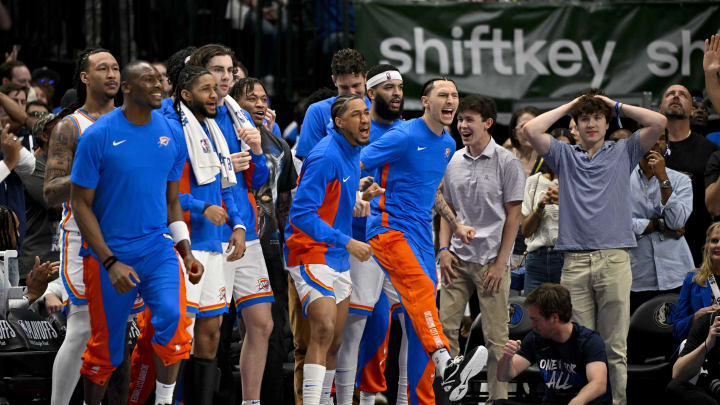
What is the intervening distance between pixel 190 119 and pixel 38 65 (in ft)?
23.2

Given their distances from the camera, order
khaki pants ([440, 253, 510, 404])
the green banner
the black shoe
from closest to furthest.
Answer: the black shoe, khaki pants ([440, 253, 510, 404]), the green banner

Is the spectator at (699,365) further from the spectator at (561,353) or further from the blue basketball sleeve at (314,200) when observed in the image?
the blue basketball sleeve at (314,200)

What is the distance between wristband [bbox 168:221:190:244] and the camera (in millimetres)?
6723

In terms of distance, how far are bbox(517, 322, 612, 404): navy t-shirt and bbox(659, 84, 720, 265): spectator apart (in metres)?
2.60

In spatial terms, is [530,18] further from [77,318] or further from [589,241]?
[77,318]

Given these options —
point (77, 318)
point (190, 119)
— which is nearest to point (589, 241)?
point (190, 119)

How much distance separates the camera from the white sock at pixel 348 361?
7.96 metres

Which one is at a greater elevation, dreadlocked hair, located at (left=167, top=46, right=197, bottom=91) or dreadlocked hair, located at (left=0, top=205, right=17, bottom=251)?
dreadlocked hair, located at (left=167, top=46, right=197, bottom=91)

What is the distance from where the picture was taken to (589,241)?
28.9 feet

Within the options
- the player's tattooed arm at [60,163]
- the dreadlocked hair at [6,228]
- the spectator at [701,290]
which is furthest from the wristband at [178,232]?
the spectator at [701,290]

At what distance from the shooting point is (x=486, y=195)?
883 centimetres

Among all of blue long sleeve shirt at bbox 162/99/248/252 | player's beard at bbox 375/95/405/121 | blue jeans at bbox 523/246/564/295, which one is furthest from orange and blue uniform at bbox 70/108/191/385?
blue jeans at bbox 523/246/564/295

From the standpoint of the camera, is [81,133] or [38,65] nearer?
[81,133]

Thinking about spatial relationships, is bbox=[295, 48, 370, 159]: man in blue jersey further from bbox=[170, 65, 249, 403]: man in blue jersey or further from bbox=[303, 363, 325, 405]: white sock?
bbox=[303, 363, 325, 405]: white sock
